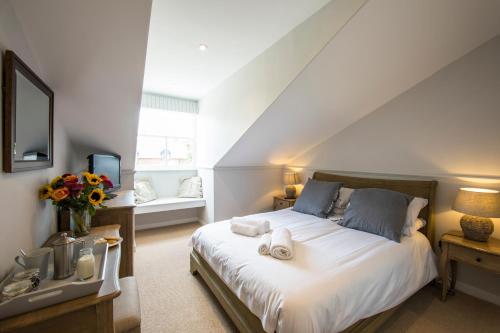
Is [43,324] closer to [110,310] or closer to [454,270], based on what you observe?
[110,310]

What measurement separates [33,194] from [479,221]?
3362mm

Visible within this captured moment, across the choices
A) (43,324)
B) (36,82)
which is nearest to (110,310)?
(43,324)

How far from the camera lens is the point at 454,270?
2.04 metres

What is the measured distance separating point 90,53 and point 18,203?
1.04 metres

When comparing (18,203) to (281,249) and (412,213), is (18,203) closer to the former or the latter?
(281,249)

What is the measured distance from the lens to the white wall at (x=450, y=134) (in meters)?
1.86

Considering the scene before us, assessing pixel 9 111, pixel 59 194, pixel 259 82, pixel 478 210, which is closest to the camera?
pixel 9 111

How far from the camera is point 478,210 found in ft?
5.52

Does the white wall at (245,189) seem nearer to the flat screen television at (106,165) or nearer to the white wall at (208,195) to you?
the white wall at (208,195)

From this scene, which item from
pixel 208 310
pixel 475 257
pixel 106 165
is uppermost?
pixel 106 165

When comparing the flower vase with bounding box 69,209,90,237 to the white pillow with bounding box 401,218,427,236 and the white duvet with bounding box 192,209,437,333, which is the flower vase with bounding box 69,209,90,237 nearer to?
the white duvet with bounding box 192,209,437,333

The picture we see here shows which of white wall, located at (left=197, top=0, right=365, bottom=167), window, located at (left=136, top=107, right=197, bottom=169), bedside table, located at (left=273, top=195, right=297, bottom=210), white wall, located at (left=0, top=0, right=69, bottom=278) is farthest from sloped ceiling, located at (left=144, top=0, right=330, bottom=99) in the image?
bedside table, located at (left=273, top=195, right=297, bottom=210)

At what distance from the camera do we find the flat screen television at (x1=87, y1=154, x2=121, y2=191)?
7.29 feet

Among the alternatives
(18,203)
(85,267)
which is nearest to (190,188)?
(18,203)
